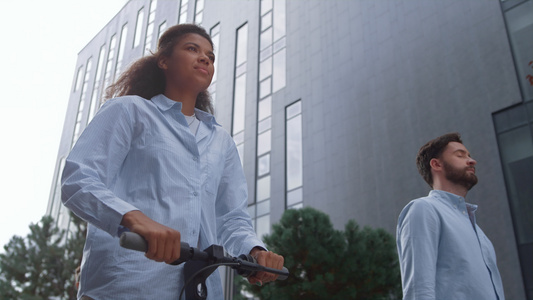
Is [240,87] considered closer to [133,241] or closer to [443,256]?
[443,256]

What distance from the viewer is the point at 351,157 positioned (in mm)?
14984

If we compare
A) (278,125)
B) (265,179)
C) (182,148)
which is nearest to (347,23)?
(278,125)

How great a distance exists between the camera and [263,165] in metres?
18.3

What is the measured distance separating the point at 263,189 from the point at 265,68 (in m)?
5.13

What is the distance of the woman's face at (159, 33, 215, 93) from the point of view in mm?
1852

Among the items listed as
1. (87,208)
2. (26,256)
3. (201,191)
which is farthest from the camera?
(26,256)

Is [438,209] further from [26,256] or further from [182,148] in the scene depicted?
[26,256]

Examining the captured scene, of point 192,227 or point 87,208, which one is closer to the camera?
point 87,208

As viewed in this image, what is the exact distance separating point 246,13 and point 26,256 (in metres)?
13.0

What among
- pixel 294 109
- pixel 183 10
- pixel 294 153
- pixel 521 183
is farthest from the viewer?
pixel 183 10

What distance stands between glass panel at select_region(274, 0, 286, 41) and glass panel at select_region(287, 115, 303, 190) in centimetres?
413

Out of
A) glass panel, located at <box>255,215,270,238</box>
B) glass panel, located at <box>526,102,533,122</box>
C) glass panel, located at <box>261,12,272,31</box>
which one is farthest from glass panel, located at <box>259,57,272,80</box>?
glass panel, located at <box>526,102,533,122</box>

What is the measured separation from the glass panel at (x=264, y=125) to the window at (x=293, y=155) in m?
0.92

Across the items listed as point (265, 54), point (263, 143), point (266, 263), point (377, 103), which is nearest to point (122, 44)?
point (265, 54)
